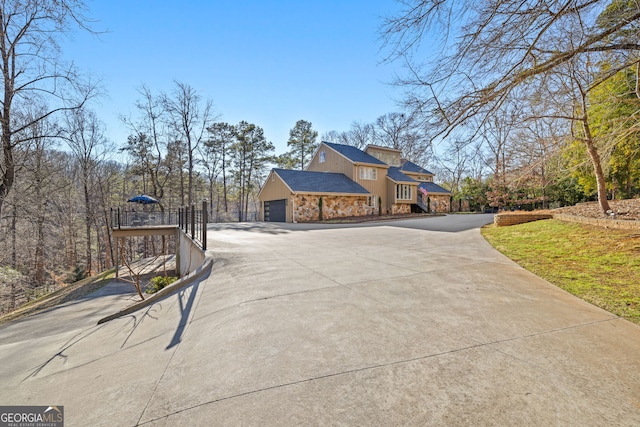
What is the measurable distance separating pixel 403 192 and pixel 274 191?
11.8 m

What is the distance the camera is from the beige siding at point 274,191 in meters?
20.8

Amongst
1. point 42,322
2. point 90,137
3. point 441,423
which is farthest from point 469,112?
point 90,137

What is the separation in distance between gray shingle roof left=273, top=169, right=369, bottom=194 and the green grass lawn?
14145 mm

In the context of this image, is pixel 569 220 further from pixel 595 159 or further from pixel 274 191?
pixel 274 191

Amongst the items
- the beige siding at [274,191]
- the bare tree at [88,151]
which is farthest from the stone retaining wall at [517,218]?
the bare tree at [88,151]

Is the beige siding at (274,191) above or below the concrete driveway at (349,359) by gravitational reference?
above

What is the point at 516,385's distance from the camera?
1.84 m

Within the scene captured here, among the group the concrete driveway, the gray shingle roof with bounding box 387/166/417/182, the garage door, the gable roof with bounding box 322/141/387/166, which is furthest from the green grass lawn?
the gray shingle roof with bounding box 387/166/417/182

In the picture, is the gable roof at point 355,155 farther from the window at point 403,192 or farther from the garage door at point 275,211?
the garage door at point 275,211

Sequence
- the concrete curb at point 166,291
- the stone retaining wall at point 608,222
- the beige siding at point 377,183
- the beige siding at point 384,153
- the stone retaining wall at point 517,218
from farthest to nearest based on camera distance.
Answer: the beige siding at point 384,153
the beige siding at point 377,183
the stone retaining wall at point 517,218
the stone retaining wall at point 608,222
the concrete curb at point 166,291

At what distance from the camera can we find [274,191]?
22844 millimetres

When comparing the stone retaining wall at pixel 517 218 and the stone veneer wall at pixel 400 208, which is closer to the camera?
the stone retaining wall at pixel 517 218

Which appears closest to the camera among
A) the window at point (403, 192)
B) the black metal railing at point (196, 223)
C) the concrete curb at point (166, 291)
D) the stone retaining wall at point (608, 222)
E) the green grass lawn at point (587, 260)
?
the green grass lawn at point (587, 260)

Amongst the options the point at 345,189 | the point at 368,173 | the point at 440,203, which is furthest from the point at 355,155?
the point at 440,203
